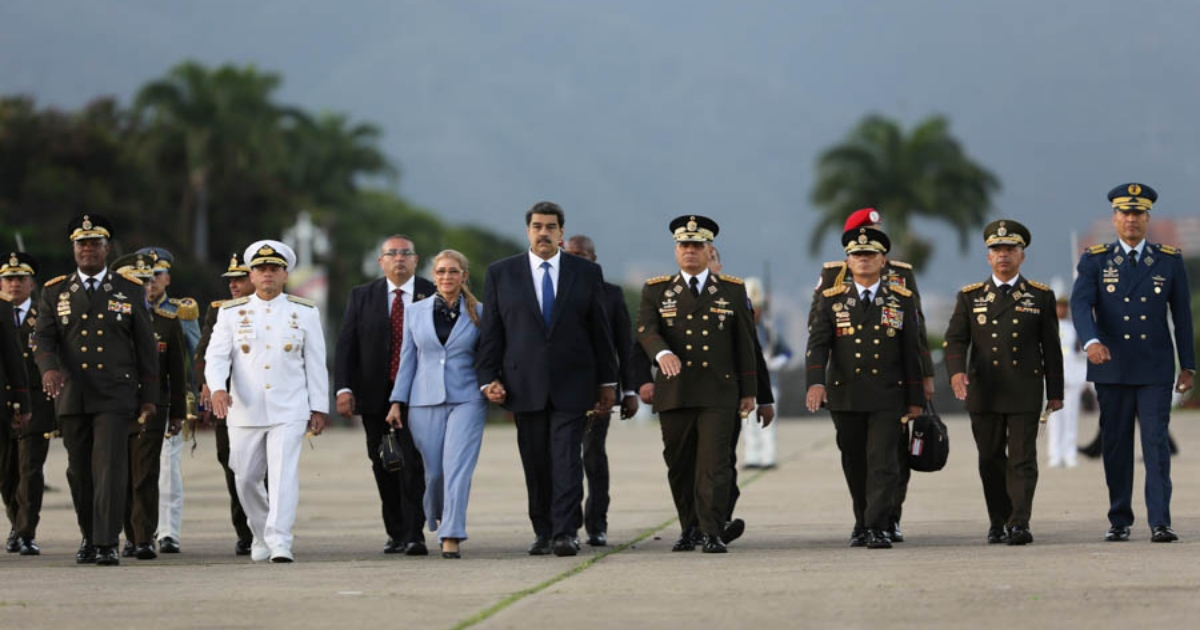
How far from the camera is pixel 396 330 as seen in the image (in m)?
13.7

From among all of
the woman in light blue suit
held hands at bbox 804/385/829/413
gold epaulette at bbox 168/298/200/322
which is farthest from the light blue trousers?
gold epaulette at bbox 168/298/200/322

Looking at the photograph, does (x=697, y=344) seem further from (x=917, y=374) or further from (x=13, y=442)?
(x=13, y=442)

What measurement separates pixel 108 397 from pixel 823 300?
4.56m

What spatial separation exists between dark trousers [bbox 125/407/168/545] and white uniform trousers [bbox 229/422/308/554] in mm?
878

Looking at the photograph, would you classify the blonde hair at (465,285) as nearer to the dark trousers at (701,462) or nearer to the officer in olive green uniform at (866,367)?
the dark trousers at (701,462)

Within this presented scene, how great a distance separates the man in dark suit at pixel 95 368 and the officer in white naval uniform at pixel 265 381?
499mm

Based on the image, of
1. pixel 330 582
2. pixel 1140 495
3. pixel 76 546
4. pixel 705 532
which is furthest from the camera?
pixel 1140 495

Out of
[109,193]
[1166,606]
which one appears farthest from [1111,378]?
[109,193]

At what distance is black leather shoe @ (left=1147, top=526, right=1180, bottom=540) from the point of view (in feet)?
42.3

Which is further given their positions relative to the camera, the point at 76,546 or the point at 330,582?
the point at 76,546

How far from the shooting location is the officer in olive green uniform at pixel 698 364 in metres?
13.0

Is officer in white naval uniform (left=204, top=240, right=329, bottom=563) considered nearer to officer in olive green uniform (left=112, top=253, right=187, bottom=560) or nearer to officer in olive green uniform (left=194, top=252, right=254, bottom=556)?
officer in olive green uniform (left=194, top=252, right=254, bottom=556)

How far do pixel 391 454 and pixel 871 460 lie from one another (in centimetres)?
301

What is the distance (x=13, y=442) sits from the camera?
14.8 meters
